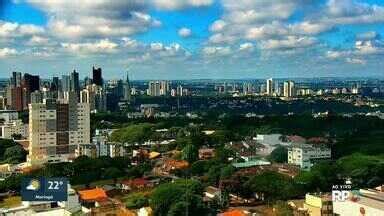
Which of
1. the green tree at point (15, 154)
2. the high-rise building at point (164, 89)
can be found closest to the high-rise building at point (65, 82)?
the green tree at point (15, 154)

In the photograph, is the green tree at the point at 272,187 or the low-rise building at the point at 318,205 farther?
the green tree at the point at 272,187

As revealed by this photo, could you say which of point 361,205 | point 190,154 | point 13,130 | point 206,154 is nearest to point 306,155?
point 206,154

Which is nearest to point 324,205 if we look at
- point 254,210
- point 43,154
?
point 254,210

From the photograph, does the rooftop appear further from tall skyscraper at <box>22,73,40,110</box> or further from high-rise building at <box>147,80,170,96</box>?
high-rise building at <box>147,80,170,96</box>

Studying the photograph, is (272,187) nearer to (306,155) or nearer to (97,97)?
(306,155)
